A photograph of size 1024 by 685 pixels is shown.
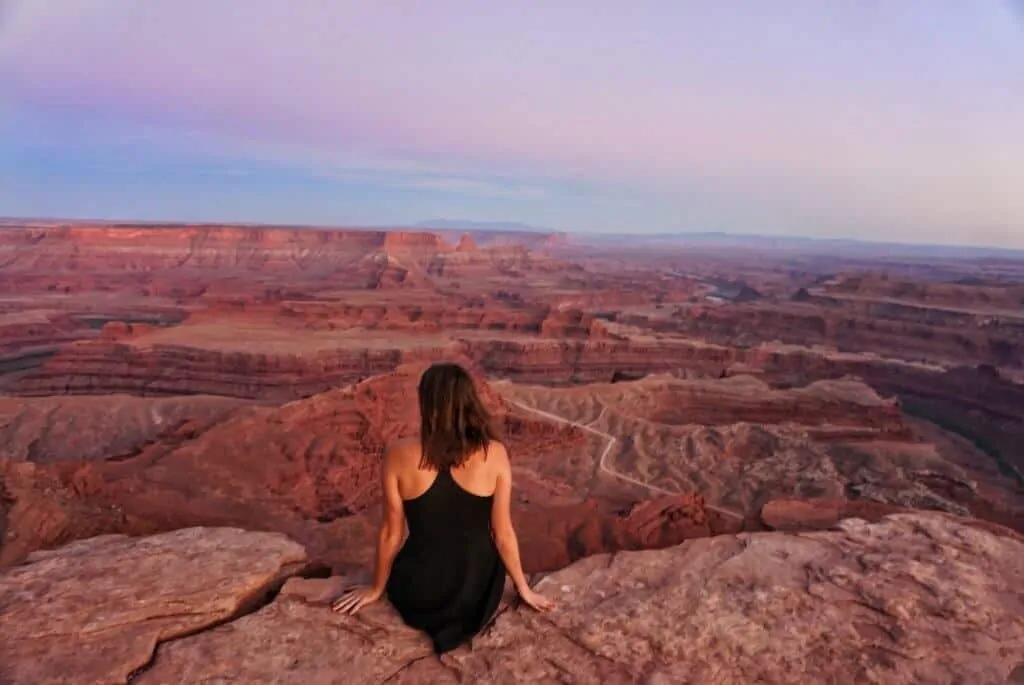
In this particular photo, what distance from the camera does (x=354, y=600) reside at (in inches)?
163

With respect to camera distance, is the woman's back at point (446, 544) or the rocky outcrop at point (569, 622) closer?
the rocky outcrop at point (569, 622)

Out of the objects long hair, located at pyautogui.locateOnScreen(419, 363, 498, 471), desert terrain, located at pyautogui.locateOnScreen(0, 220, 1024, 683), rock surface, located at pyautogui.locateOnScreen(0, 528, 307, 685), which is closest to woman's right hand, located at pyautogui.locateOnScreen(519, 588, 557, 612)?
desert terrain, located at pyautogui.locateOnScreen(0, 220, 1024, 683)

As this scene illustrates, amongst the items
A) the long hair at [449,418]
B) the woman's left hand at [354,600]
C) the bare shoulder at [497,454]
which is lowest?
the woman's left hand at [354,600]

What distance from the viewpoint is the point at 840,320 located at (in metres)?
57.1

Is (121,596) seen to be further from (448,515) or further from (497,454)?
(497,454)

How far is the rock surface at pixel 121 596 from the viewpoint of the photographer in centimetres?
357

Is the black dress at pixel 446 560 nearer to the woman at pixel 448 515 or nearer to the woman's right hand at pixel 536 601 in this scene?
the woman at pixel 448 515

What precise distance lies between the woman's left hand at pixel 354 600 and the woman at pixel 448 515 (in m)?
0.20

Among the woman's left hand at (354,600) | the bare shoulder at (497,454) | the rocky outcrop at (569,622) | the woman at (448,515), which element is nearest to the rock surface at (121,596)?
the rocky outcrop at (569,622)

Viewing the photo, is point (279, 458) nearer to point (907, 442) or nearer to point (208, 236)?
point (907, 442)

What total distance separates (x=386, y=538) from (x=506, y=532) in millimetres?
714

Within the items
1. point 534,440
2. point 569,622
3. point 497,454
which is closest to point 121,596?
point 497,454

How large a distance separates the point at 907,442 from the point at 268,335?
3557cm

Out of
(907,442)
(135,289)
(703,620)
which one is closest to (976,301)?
(907,442)
